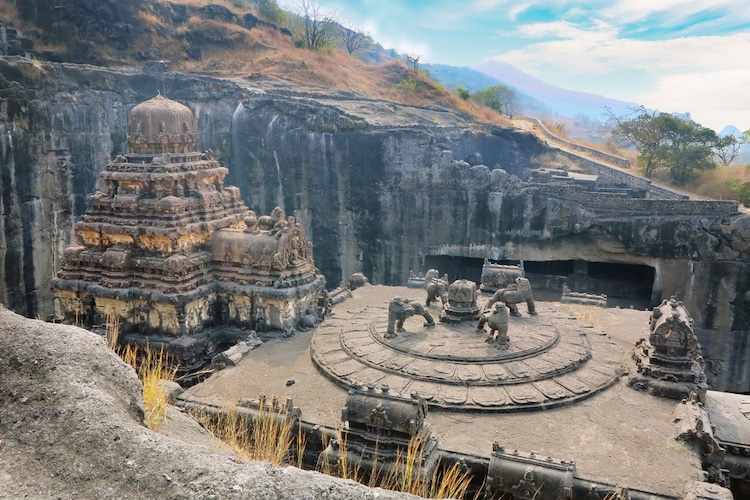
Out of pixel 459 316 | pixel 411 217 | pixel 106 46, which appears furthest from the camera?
pixel 106 46

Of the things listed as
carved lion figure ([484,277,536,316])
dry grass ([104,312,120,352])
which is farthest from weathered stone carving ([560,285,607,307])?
dry grass ([104,312,120,352])

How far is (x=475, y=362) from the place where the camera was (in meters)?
12.0

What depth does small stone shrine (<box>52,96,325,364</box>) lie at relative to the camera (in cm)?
1520

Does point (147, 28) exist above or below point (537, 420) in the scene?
above

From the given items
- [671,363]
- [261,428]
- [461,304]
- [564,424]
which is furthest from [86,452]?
[671,363]

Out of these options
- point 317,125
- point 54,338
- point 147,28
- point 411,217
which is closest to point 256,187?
point 317,125

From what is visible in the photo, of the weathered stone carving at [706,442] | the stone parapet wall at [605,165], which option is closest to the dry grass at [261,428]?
the weathered stone carving at [706,442]

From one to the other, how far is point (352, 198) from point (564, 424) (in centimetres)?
1893

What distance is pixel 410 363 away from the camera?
39.7 feet

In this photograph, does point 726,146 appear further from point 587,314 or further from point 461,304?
point 461,304

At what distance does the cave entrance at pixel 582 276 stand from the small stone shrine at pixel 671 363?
13.5 metres

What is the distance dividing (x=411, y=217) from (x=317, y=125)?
Answer: 6230mm

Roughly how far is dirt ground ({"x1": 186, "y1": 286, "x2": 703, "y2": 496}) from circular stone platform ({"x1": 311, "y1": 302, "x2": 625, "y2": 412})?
0.28 metres

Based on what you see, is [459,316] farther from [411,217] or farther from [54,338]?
[411,217]
